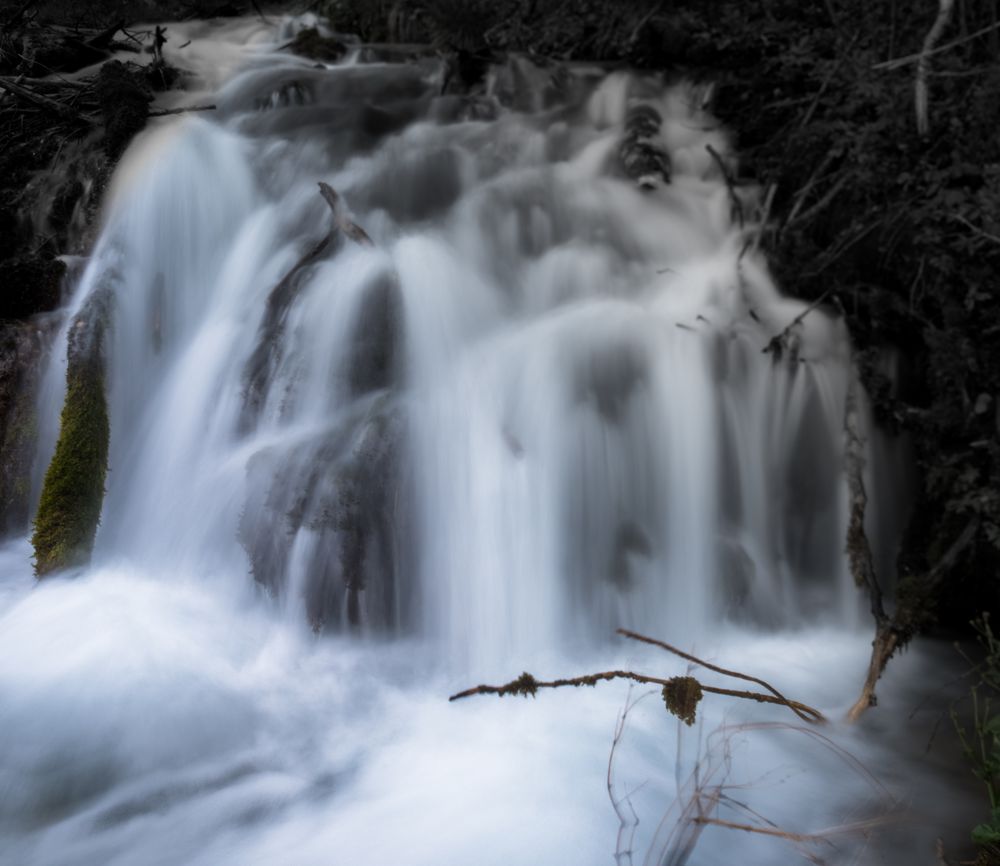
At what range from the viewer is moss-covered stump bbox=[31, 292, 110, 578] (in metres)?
3.63

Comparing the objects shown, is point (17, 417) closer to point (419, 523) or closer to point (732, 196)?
point (419, 523)

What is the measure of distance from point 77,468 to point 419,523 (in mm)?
1722

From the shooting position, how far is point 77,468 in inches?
148

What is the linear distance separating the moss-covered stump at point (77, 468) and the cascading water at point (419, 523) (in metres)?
0.16

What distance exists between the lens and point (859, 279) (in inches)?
185

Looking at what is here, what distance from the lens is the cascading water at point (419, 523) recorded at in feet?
8.52

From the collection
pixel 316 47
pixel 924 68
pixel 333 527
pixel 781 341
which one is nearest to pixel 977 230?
pixel 781 341

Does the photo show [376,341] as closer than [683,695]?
No

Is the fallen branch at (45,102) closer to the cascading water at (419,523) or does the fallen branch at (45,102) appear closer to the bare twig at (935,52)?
the cascading water at (419,523)

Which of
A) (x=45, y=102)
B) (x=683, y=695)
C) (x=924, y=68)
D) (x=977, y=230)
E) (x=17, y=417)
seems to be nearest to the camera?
(x=683, y=695)

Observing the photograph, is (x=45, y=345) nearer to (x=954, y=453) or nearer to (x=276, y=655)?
(x=276, y=655)

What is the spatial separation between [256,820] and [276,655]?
0.89 m

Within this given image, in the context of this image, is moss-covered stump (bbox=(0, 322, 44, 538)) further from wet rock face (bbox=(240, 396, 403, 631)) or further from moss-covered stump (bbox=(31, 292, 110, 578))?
wet rock face (bbox=(240, 396, 403, 631))

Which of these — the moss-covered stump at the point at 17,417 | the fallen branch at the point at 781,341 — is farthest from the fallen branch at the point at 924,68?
the moss-covered stump at the point at 17,417
